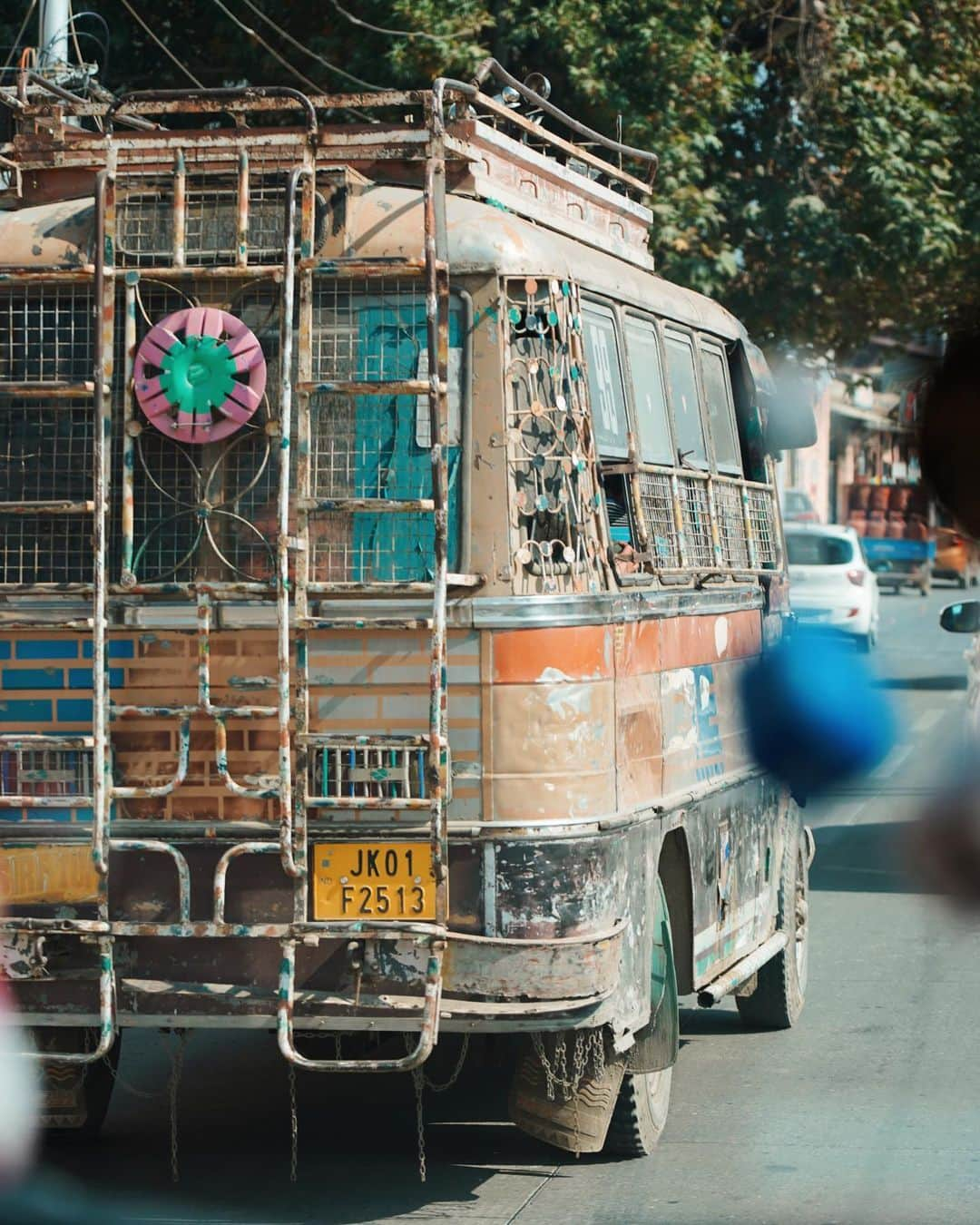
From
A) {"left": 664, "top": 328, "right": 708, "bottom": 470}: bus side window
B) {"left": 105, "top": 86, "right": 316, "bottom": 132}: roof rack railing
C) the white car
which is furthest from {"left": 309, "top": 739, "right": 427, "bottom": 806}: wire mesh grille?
the white car

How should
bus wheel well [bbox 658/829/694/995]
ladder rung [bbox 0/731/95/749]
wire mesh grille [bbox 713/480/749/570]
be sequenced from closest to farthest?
ladder rung [bbox 0/731/95/749]
bus wheel well [bbox 658/829/694/995]
wire mesh grille [bbox 713/480/749/570]

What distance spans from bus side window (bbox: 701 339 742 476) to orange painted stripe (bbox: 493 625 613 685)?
2167 mm

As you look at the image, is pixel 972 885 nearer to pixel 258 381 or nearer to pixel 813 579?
pixel 258 381

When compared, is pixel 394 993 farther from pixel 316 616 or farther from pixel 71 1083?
pixel 71 1083

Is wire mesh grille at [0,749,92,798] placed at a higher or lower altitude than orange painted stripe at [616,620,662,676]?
lower

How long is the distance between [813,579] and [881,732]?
2379 cm

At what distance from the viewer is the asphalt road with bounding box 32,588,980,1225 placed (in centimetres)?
512

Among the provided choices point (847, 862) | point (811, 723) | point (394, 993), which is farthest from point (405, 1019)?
point (847, 862)

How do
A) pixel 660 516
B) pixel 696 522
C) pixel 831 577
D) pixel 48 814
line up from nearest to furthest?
pixel 48 814 < pixel 660 516 < pixel 696 522 < pixel 831 577

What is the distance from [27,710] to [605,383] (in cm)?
180

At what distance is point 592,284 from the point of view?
5.36m

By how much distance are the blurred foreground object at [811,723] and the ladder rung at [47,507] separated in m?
3.03

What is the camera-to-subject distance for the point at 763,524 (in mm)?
7738

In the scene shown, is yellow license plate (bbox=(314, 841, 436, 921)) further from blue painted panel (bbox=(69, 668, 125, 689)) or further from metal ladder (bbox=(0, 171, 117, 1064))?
blue painted panel (bbox=(69, 668, 125, 689))
